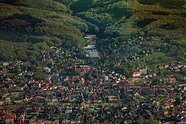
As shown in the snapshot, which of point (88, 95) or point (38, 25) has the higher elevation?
point (38, 25)

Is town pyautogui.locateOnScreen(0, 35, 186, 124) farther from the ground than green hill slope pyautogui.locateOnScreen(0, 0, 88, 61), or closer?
closer

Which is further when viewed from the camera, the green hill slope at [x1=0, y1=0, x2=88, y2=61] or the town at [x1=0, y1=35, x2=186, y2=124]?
the green hill slope at [x1=0, y1=0, x2=88, y2=61]

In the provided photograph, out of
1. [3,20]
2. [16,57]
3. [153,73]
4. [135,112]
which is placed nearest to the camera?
[135,112]

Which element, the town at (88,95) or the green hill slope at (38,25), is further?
the green hill slope at (38,25)

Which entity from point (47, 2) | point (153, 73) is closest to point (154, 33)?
point (153, 73)

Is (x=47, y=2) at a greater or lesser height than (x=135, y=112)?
greater

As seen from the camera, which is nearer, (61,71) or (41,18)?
(61,71)

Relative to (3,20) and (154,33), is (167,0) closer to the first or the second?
(154,33)

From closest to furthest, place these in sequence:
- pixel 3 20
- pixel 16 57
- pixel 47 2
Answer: pixel 16 57, pixel 3 20, pixel 47 2
